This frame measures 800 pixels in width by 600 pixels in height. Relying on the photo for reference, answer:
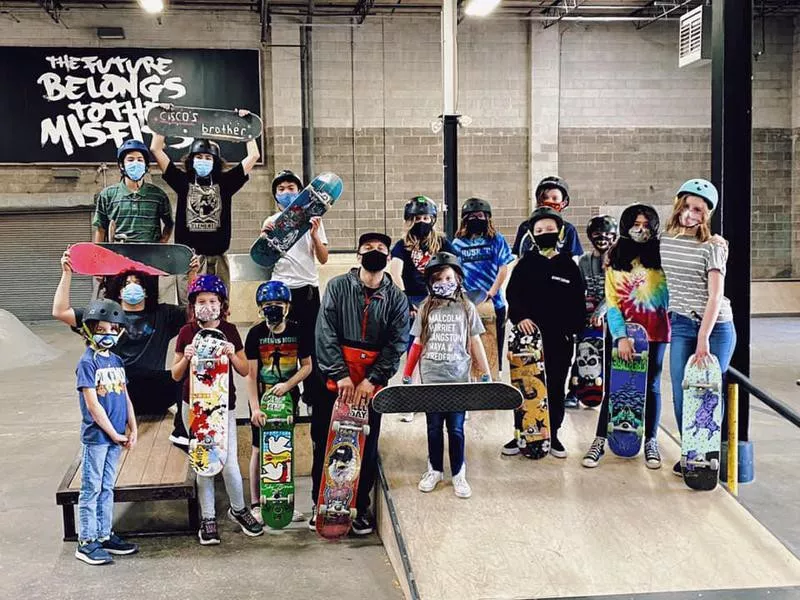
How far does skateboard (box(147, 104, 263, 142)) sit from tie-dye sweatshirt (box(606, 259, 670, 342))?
2343 millimetres

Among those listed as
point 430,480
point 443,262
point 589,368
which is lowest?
point 430,480

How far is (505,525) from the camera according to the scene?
3510 mm

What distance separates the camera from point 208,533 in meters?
4.01

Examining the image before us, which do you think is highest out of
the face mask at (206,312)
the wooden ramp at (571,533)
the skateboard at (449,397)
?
the face mask at (206,312)

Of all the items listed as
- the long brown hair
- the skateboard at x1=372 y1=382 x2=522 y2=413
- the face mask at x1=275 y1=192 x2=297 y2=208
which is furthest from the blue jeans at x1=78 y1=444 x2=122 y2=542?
the long brown hair

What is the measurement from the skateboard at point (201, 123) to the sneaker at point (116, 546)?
89.9 inches

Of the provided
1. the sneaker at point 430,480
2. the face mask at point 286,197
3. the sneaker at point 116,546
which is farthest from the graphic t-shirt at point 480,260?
the sneaker at point 116,546

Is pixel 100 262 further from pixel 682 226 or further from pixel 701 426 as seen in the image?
pixel 701 426

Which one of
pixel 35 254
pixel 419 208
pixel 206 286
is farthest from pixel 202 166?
pixel 35 254

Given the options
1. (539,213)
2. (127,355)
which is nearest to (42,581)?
(127,355)

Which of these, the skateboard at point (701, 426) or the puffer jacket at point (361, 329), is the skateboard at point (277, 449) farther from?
the skateboard at point (701, 426)

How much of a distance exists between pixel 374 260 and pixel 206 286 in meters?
0.83

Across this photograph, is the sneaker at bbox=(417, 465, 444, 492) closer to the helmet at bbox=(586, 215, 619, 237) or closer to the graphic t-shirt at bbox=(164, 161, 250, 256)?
the helmet at bbox=(586, 215, 619, 237)

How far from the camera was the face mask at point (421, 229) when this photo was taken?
4488 mm
